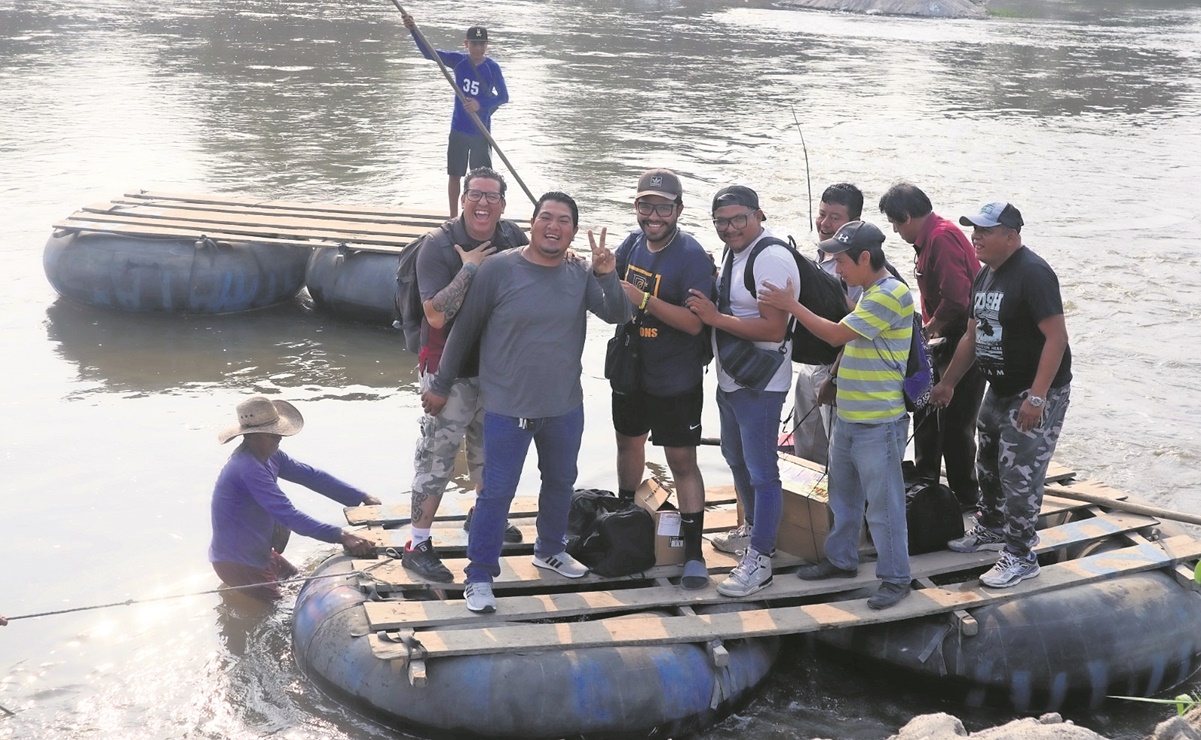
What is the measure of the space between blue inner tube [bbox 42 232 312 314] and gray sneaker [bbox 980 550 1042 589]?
694cm

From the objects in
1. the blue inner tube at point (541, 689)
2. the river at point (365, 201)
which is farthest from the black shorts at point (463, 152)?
the blue inner tube at point (541, 689)

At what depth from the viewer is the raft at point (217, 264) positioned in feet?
33.6

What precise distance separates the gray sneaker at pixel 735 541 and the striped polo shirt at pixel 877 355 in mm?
1041

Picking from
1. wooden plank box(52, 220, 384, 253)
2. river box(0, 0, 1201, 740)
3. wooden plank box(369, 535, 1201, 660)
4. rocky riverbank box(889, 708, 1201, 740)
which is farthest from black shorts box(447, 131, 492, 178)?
rocky riverbank box(889, 708, 1201, 740)

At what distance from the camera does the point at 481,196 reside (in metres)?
5.69

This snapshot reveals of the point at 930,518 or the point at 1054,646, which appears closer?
the point at 1054,646

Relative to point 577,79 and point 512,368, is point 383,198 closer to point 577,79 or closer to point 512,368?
point 512,368

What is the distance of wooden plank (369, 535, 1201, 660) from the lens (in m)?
5.16

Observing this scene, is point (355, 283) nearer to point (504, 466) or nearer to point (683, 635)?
point (504, 466)

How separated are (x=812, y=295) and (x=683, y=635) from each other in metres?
1.63

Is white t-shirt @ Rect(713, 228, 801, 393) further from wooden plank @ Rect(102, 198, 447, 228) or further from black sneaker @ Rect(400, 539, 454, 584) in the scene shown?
wooden plank @ Rect(102, 198, 447, 228)

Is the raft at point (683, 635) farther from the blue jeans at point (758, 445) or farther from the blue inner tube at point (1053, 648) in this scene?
the blue jeans at point (758, 445)

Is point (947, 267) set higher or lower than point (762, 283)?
lower

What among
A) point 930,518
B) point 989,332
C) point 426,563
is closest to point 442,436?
point 426,563
